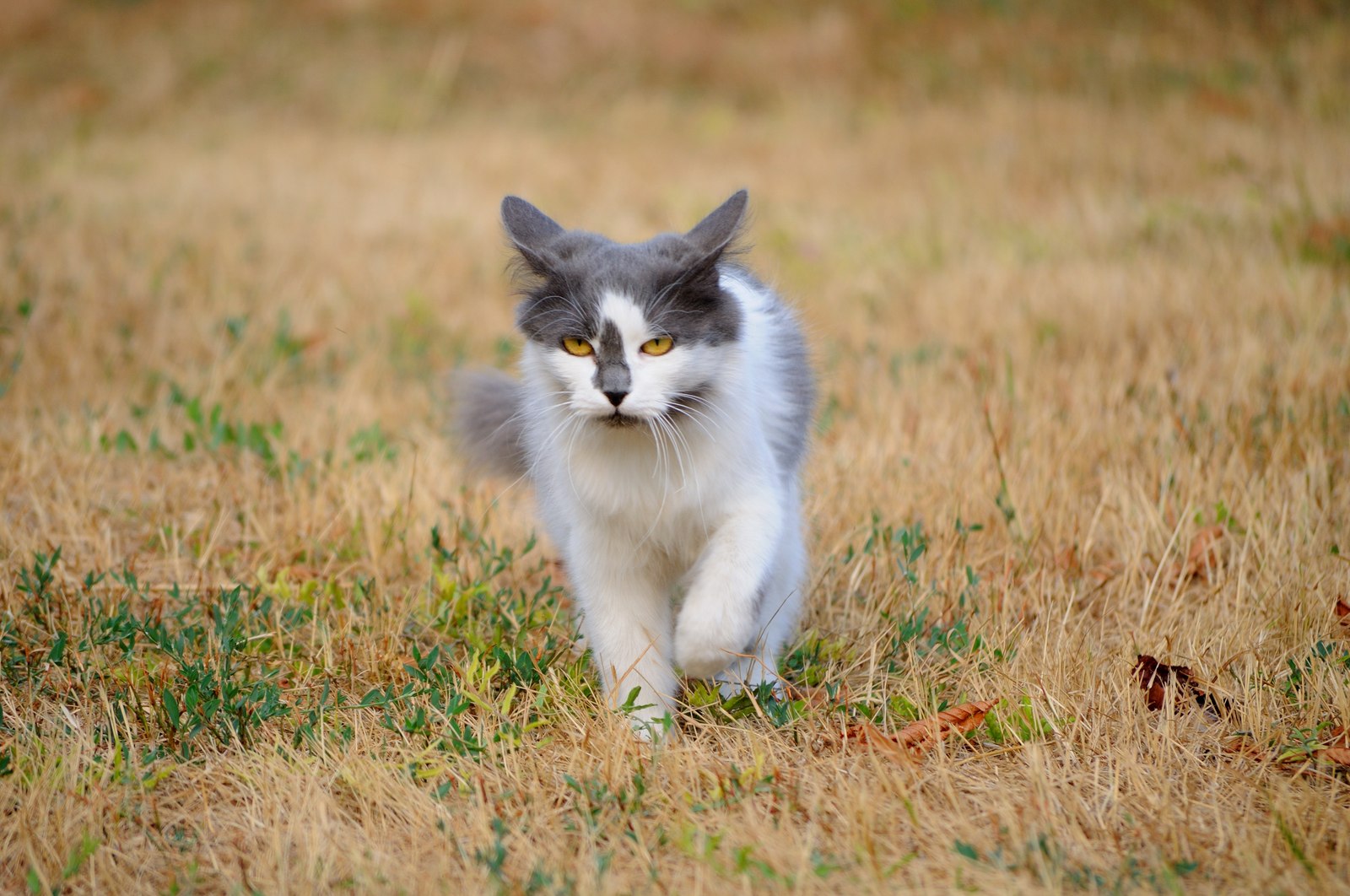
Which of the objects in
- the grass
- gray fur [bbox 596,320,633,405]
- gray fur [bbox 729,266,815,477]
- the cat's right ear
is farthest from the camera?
gray fur [bbox 729,266,815,477]

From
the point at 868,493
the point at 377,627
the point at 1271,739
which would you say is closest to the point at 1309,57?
the point at 868,493

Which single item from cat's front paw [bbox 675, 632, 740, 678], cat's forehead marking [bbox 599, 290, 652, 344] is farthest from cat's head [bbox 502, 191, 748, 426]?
cat's front paw [bbox 675, 632, 740, 678]

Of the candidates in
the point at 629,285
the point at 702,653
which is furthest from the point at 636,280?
the point at 702,653

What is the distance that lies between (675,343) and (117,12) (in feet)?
53.6

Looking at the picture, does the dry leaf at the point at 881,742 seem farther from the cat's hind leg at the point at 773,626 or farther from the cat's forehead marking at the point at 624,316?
the cat's forehead marking at the point at 624,316

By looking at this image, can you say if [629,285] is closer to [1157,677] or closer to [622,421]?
[622,421]

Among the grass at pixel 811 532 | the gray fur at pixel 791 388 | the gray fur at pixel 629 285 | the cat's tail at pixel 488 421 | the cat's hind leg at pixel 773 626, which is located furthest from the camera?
the cat's tail at pixel 488 421

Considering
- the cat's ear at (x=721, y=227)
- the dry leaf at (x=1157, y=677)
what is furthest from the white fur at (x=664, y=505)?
the dry leaf at (x=1157, y=677)

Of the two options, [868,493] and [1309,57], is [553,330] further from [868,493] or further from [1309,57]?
[1309,57]

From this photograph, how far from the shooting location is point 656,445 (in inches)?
98.5

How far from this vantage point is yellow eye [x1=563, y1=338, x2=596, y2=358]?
248 centimetres

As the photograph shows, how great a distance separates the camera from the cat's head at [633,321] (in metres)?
2.37

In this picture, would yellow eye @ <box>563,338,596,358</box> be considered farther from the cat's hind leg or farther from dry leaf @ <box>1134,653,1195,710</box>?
dry leaf @ <box>1134,653,1195,710</box>

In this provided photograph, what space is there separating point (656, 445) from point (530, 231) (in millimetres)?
734
